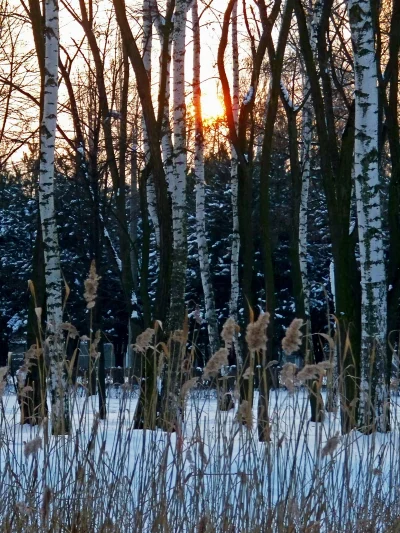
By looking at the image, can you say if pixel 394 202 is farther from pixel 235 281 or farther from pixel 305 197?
pixel 235 281

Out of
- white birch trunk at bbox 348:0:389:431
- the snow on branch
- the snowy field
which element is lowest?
the snowy field

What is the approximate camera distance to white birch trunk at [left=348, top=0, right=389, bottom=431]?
6887mm

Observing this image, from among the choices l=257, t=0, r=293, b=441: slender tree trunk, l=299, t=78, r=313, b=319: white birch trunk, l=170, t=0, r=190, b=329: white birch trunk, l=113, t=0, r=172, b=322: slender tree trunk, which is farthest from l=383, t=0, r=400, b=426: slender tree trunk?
l=299, t=78, r=313, b=319: white birch trunk

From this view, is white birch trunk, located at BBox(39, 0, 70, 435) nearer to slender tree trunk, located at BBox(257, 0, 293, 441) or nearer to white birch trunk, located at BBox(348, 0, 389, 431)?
slender tree trunk, located at BBox(257, 0, 293, 441)

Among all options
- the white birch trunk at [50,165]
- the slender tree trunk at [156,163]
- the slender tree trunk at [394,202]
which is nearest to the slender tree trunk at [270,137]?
the slender tree trunk at [394,202]

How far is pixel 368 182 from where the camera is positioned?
274 inches

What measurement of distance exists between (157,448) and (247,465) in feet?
1.35

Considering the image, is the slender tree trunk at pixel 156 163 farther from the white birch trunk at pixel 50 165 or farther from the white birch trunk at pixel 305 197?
the white birch trunk at pixel 305 197

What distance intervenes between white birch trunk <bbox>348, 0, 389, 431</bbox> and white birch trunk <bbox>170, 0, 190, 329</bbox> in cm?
194

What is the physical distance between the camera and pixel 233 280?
14500mm

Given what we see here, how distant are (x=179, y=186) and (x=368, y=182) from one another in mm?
2306

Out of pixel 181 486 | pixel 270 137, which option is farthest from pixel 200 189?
pixel 181 486

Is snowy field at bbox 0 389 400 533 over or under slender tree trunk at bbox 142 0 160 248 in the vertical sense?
under

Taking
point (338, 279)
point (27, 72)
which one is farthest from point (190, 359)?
point (27, 72)
